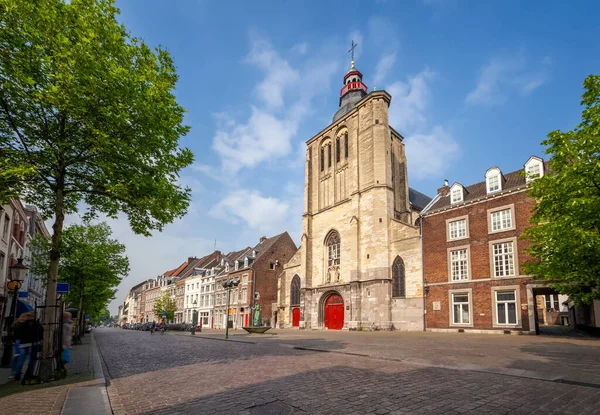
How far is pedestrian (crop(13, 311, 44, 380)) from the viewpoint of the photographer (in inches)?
347

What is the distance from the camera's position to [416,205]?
41.6 meters

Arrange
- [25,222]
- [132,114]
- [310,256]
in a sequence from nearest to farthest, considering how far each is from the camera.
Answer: [132,114], [25,222], [310,256]

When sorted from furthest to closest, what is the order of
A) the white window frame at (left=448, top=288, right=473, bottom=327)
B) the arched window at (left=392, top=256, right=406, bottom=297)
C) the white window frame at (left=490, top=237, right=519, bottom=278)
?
the arched window at (left=392, top=256, right=406, bottom=297) → the white window frame at (left=448, top=288, right=473, bottom=327) → the white window frame at (left=490, top=237, right=519, bottom=278)

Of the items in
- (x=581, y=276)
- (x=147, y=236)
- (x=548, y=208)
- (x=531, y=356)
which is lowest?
(x=531, y=356)

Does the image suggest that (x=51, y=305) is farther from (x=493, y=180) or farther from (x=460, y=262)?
(x=493, y=180)

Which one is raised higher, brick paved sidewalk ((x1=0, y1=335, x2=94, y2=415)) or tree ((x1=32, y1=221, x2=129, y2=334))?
tree ((x1=32, y1=221, x2=129, y2=334))

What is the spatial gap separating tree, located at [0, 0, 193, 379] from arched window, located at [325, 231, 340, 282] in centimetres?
2781

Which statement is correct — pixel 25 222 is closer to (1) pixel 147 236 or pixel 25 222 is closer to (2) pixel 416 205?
(1) pixel 147 236

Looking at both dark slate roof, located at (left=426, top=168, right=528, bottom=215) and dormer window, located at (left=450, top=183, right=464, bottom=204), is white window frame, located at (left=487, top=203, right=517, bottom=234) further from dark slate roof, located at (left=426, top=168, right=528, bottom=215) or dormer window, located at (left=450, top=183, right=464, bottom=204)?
dormer window, located at (left=450, top=183, right=464, bottom=204)

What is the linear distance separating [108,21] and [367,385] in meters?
10.9

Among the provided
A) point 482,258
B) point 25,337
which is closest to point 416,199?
point 482,258

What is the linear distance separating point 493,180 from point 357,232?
12.9 metres

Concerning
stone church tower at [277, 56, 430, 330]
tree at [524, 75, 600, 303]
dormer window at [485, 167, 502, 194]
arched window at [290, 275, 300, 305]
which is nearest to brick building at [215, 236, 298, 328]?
stone church tower at [277, 56, 430, 330]

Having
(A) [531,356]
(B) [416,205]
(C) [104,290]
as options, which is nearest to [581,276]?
(A) [531,356]
